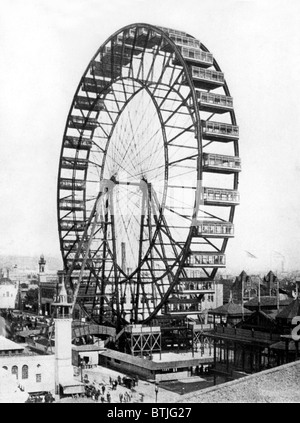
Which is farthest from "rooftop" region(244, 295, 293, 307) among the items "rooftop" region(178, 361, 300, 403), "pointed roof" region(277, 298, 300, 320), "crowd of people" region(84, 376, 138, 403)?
"rooftop" region(178, 361, 300, 403)

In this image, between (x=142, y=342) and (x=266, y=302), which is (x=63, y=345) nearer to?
(x=142, y=342)

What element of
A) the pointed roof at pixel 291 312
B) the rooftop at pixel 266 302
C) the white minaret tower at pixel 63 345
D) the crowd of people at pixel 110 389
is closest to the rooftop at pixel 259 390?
the crowd of people at pixel 110 389

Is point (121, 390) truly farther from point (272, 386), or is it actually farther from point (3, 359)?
point (272, 386)

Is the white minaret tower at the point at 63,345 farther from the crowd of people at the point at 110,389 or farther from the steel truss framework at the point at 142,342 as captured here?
the steel truss framework at the point at 142,342

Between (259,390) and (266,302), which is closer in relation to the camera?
(259,390)

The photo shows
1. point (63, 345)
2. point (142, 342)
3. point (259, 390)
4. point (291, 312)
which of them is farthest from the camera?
point (142, 342)

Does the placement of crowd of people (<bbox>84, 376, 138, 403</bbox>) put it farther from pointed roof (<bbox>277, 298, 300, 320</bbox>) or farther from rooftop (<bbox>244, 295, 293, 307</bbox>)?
rooftop (<bbox>244, 295, 293, 307</bbox>)

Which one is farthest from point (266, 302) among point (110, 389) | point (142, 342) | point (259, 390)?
point (259, 390)
